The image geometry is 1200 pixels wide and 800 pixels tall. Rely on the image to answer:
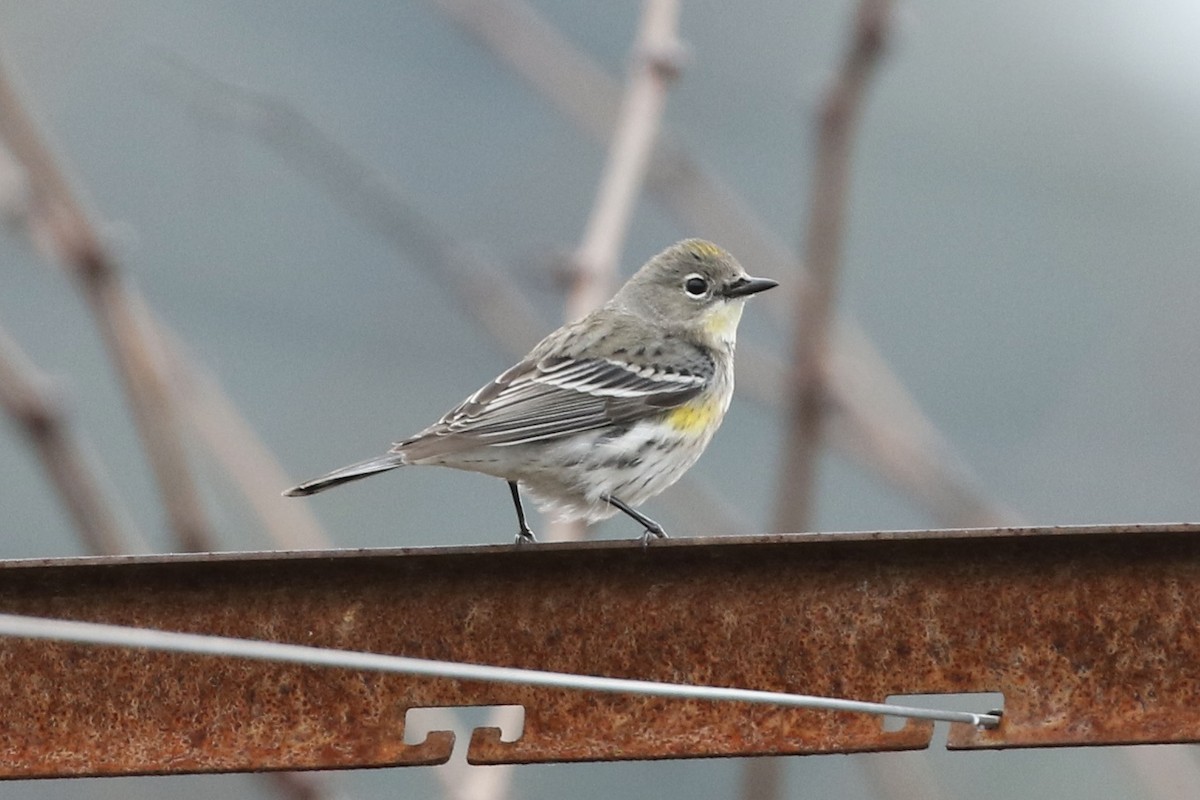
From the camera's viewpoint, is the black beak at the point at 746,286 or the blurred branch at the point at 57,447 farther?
the black beak at the point at 746,286

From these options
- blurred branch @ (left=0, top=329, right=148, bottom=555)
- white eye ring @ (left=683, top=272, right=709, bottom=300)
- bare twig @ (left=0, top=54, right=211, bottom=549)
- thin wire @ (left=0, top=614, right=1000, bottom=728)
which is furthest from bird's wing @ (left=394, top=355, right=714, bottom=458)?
thin wire @ (left=0, top=614, right=1000, bottom=728)

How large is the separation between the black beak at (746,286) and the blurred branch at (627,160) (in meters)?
1.73

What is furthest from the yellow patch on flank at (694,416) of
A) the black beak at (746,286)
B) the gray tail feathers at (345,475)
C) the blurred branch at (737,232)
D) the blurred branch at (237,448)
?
the blurred branch at (237,448)

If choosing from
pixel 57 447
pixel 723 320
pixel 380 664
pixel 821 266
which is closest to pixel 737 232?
pixel 723 320

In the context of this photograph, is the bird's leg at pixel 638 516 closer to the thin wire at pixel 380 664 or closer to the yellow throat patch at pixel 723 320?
the yellow throat patch at pixel 723 320

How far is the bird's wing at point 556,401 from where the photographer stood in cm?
568

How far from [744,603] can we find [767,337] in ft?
Answer: 45.3

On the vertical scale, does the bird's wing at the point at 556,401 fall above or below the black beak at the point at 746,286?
below

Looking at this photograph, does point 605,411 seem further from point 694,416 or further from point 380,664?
point 380,664

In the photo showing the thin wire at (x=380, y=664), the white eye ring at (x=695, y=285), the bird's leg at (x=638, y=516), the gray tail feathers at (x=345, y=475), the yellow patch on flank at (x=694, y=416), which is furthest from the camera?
the white eye ring at (x=695, y=285)

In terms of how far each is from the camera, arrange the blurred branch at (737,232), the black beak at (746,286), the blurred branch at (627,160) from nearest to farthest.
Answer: the blurred branch at (627,160) → the blurred branch at (737,232) → the black beak at (746,286)

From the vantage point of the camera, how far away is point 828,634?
11.0 ft

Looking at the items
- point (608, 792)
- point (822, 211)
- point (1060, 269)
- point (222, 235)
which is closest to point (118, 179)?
point (222, 235)

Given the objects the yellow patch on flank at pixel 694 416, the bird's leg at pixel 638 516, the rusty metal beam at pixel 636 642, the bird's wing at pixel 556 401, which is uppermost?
the rusty metal beam at pixel 636 642
